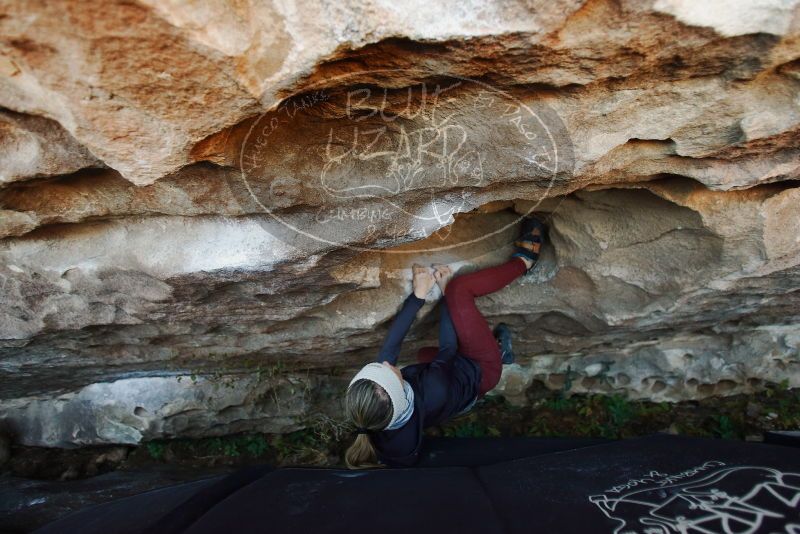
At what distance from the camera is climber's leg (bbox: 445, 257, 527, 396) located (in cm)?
193

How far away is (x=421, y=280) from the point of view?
1892 millimetres

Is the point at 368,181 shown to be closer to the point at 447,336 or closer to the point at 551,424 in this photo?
the point at 447,336

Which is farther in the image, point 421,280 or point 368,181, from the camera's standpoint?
point 421,280

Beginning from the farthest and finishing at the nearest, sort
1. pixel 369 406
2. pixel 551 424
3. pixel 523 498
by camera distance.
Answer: pixel 551 424, pixel 369 406, pixel 523 498

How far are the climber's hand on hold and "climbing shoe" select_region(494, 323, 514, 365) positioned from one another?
51cm

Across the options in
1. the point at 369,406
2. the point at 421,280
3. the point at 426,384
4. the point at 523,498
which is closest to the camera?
the point at 523,498

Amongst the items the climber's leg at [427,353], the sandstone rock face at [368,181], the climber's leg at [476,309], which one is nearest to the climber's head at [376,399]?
the sandstone rock face at [368,181]

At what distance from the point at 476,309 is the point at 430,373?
33 cm

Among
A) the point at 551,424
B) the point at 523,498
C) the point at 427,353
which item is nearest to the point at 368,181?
the point at 523,498

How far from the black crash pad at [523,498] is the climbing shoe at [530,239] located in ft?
2.44

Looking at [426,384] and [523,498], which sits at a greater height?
[426,384]

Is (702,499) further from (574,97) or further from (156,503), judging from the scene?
(156,503)

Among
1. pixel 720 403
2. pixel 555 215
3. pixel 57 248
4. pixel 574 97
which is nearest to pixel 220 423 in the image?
pixel 57 248

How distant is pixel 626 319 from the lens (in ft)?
6.58
